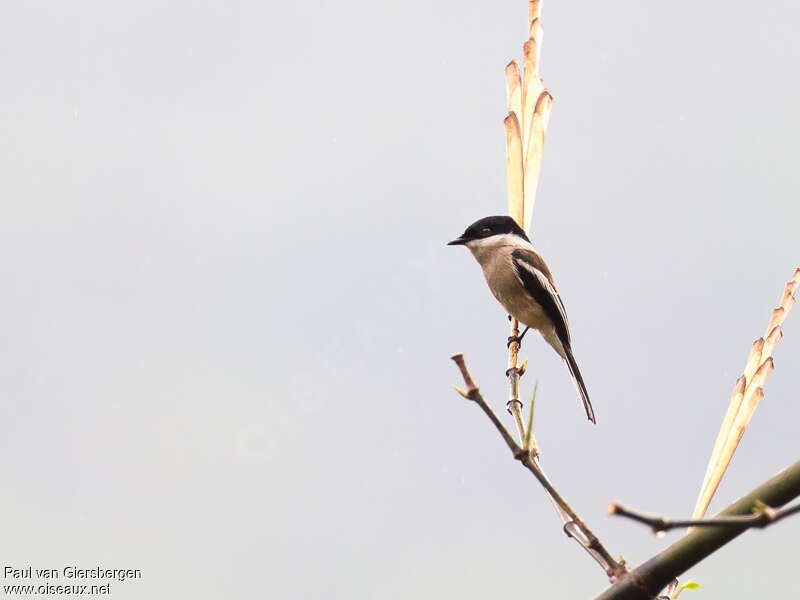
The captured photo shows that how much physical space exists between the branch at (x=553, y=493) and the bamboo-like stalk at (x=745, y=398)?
0.12 metres

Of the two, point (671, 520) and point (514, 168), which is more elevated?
point (514, 168)

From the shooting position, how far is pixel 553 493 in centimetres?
65

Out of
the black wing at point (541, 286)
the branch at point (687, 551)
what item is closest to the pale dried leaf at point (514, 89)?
the branch at point (687, 551)

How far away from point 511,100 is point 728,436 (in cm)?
45

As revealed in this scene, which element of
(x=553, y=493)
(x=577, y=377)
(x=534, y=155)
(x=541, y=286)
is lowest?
(x=553, y=493)

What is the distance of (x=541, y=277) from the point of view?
345 centimetres

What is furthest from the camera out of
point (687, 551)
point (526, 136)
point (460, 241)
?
point (460, 241)

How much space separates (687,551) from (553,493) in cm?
12

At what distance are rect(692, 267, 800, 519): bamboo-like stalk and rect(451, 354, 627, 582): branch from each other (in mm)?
124

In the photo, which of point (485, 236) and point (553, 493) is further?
point (485, 236)

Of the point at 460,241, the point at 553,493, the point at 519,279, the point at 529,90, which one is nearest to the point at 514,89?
the point at 529,90

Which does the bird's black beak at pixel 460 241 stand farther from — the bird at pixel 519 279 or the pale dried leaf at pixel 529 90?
the pale dried leaf at pixel 529 90

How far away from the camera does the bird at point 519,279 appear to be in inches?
127

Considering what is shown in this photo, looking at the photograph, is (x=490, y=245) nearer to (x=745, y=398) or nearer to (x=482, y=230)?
(x=482, y=230)
